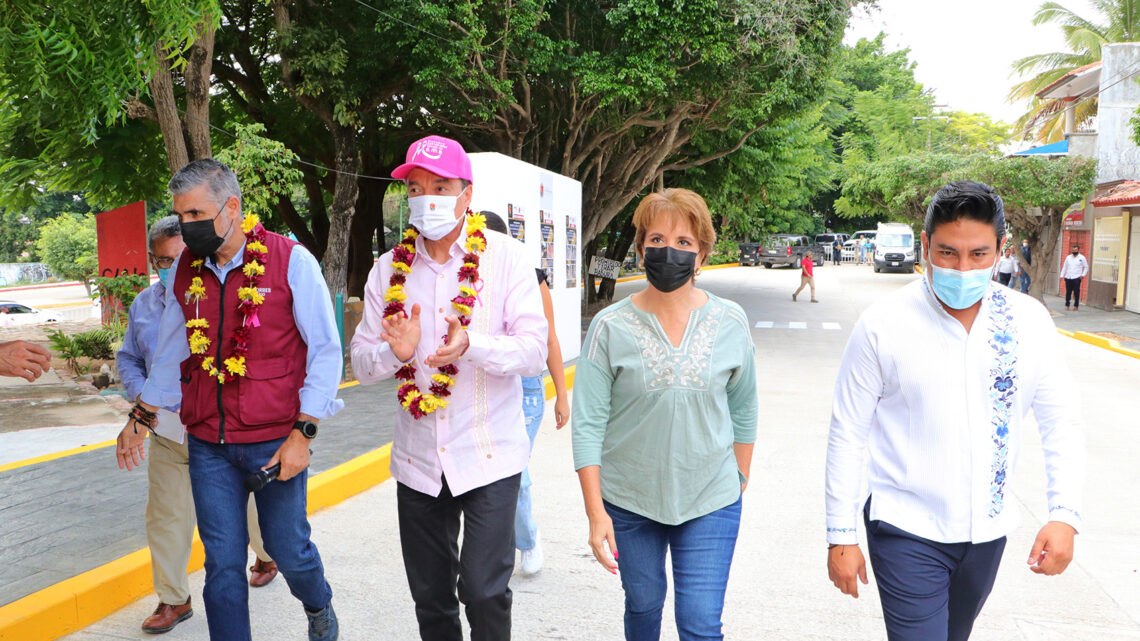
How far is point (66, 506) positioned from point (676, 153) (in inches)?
751

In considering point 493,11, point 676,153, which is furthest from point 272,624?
point 676,153

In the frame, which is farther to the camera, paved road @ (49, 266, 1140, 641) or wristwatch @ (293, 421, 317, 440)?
paved road @ (49, 266, 1140, 641)

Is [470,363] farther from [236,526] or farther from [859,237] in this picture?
[859,237]

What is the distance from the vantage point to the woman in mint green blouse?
106 inches

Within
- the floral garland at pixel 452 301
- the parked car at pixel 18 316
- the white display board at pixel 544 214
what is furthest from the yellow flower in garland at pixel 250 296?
the parked car at pixel 18 316

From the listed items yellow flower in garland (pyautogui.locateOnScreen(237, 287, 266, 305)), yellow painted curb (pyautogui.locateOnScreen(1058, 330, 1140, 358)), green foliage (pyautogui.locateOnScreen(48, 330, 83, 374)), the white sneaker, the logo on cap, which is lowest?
yellow painted curb (pyautogui.locateOnScreen(1058, 330, 1140, 358))

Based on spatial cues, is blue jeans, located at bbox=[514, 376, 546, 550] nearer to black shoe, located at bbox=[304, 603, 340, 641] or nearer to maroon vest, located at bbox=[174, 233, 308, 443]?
black shoe, located at bbox=[304, 603, 340, 641]

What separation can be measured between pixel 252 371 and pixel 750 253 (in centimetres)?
4480

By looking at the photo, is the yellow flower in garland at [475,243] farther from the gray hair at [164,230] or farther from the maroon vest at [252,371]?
the gray hair at [164,230]

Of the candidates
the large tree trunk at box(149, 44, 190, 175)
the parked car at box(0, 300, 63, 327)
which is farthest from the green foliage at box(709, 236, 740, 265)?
the large tree trunk at box(149, 44, 190, 175)

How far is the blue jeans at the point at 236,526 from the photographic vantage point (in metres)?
3.08

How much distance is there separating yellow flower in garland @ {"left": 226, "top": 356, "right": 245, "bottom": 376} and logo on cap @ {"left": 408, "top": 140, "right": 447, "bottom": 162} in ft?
3.01

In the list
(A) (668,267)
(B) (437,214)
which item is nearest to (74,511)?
(B) (437,214)

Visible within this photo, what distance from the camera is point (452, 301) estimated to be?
9.88 feet
